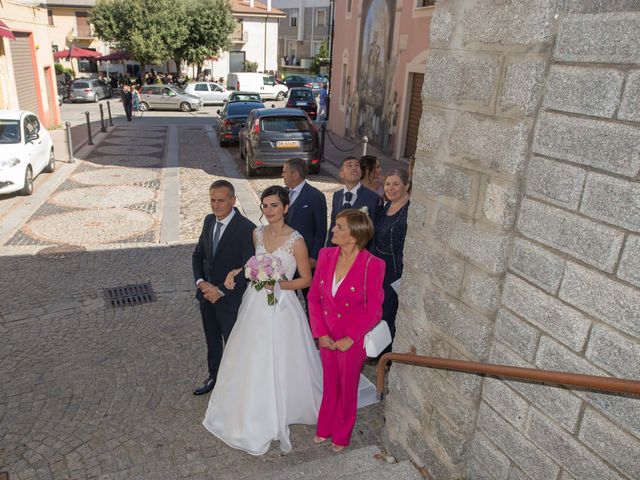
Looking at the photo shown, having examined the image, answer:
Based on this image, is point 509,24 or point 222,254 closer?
point 509,24

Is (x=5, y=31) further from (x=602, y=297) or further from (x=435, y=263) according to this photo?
(x=602, y=297)

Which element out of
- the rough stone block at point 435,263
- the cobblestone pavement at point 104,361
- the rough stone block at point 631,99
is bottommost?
the cobblestone pavement at point 104,361

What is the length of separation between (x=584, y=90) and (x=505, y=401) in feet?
5.88

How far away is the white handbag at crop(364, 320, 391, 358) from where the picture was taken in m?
3.90

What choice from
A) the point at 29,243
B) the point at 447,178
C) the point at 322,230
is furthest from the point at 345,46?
the point at 447,178

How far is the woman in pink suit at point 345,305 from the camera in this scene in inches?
152

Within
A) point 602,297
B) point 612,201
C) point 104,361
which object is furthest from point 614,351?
point 104,361

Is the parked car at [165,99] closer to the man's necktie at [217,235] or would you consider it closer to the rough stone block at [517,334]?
the man's necktie at [217,235]

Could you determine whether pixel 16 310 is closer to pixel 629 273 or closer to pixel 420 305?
pixel 420 305

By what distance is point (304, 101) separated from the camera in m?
29.2

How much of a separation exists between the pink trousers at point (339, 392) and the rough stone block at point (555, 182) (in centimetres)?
190

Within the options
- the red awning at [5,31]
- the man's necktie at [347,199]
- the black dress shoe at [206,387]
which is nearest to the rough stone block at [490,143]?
the man's necktie at [347,199]

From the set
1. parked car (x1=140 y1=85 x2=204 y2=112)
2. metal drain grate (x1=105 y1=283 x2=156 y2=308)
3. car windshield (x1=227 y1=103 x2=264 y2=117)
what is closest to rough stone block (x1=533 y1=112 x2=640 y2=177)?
metal drain grate (x1=105 y1=283 x2=156 y2=308)

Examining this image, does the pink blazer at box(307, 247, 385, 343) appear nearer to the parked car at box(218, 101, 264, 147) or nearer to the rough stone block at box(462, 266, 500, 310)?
the rough stone block at box(462, 266, 500, 310)
